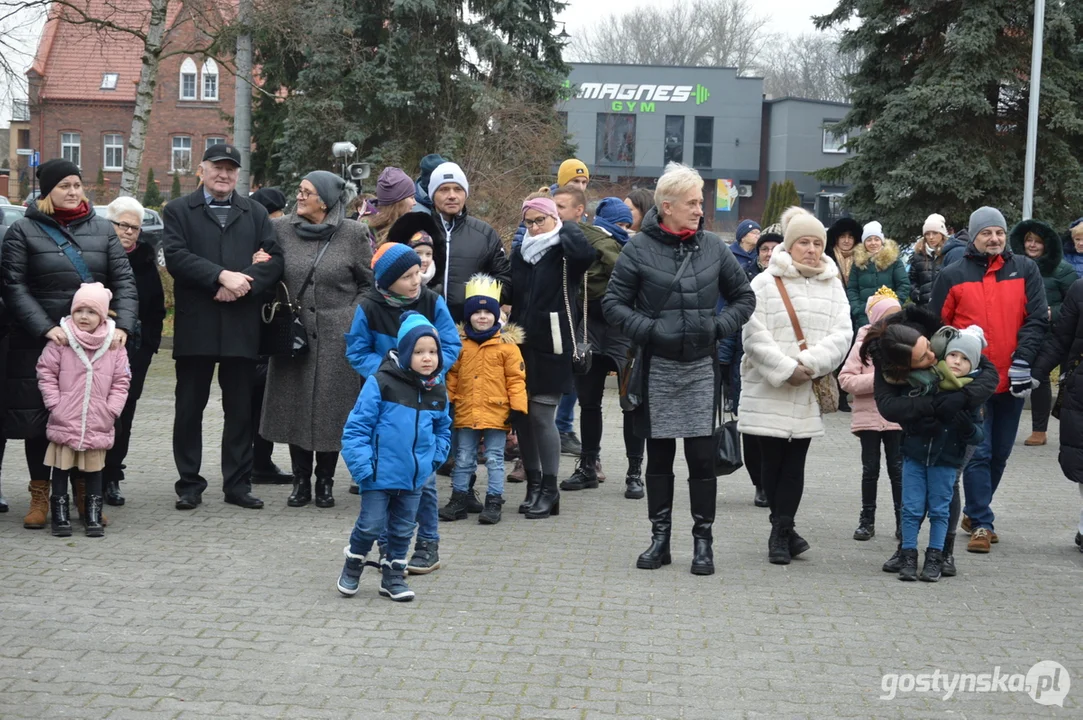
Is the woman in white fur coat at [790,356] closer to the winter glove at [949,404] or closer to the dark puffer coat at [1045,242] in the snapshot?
the winter glove at [949,404]

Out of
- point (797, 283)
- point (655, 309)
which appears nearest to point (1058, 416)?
point (797, 283)

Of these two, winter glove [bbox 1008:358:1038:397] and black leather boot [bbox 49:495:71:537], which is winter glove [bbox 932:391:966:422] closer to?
winter glove [bbox 1008:358:1038:397]

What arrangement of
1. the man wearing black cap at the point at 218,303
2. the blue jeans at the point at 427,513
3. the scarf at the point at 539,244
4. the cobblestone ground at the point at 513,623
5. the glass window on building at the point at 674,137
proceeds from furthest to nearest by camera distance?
1. the glass window on building at the point at 674,137
2. the scarf at the point at 539,244
3. the man wearing black cap at the point at 218,303
4. the blue jeans at the point at 427,513
5. the cobblestone ground at the point at 513,623

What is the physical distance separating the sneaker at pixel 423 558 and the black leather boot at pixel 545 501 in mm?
1527

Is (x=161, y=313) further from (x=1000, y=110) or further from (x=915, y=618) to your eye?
(x=1000, y=110)

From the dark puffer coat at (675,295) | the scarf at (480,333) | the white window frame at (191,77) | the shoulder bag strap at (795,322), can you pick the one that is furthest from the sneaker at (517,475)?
the white window frame at (191,77)

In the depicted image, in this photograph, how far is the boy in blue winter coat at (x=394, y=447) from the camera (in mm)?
6305

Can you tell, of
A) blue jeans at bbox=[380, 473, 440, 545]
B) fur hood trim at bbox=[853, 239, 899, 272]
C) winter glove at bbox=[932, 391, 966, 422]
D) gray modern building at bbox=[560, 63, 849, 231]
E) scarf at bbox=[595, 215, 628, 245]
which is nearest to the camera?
blue jeans at bbox=[380, 473, 440, 545]

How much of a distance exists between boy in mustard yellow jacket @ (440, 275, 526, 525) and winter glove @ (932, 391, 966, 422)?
254 cm

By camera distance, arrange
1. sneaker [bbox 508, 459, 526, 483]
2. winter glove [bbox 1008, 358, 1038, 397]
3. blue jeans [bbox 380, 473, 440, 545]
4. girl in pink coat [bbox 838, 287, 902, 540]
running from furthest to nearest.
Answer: sneaker [bbox 508, 459, 526, 483]
girl in pink coat [bbox 838, 287, 902, 540]
winter glove [bbox 1008, 358, 1038, 397]
blue jeans [bbox 380, 473, 440, 545]

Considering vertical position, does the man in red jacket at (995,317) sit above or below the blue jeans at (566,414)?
above

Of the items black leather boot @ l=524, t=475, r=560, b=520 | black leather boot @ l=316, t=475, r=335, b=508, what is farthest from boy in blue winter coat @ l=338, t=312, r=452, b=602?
black leather boot @ l=316, t=475, r=335, b=508

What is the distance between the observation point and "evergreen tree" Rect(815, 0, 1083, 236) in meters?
22.8

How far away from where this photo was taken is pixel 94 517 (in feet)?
25.1
